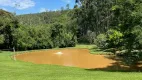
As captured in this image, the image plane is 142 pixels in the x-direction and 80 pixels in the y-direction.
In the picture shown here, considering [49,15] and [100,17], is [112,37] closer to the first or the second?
[100,17]

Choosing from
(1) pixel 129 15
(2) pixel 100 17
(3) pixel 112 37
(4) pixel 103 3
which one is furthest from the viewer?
(2) pixel 100 17

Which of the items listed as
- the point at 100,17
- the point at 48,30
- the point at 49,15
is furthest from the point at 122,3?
the point at 49,15

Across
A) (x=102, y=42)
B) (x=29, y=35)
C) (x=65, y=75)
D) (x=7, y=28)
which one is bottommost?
(x=65, y=75)

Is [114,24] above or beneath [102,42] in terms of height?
above

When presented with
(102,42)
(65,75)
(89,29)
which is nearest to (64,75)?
(65,75)

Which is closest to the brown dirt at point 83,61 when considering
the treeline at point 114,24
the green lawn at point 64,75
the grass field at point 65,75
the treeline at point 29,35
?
the treeline at point 114,24

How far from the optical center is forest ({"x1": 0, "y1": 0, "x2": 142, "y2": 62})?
25.2 metres

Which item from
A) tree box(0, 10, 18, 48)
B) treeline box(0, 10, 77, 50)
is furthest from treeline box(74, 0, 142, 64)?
tree box(0, 10, 18, 48)

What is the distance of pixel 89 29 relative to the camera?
98.8 m

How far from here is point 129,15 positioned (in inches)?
980

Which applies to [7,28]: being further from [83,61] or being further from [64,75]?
[64,75]

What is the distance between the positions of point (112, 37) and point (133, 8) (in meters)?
29.2

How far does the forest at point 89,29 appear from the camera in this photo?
25250mm

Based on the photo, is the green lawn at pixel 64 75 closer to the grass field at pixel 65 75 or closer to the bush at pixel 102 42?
the grass field at pixel 65 75
